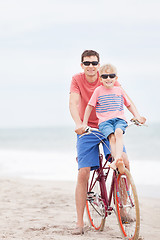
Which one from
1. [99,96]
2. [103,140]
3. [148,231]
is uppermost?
[99,96]

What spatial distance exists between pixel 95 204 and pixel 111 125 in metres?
1.09

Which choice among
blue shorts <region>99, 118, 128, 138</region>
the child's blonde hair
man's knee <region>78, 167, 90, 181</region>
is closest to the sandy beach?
man's knee <region>78, 167, 90, 181</region>

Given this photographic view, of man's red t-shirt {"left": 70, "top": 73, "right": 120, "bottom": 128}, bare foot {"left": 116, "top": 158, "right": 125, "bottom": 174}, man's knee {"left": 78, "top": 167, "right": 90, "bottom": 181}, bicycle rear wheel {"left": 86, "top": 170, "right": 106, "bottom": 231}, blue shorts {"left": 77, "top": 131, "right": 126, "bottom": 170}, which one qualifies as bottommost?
bicycle rear wheel {"left": 86, "top": 170, "right": 106, "bottom": 231}

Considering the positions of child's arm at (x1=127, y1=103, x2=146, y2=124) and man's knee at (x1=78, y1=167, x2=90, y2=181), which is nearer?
child's arm at (x1=127, y1=103, x2=146, y2=124)

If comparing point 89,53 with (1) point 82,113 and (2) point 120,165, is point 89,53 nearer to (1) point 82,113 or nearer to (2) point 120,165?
(1) point 82,113

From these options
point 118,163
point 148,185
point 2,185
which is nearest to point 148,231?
point 118,163

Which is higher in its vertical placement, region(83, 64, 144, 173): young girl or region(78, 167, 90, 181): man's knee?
region(83, 64, 144, 173): young girl

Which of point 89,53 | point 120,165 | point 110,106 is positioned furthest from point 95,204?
point 89,53

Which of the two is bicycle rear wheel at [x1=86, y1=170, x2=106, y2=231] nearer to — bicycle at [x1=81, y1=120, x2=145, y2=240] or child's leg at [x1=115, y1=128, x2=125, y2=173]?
bicycle at [x1=81, y1=120, x2=145, y2=240]

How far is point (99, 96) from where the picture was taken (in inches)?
156

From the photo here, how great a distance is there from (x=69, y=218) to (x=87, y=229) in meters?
0.82

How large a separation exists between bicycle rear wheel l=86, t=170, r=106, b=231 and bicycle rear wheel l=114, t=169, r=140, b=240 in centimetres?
38

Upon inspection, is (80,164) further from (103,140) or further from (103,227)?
(103,227)

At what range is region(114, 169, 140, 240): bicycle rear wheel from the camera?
3.65 metres
